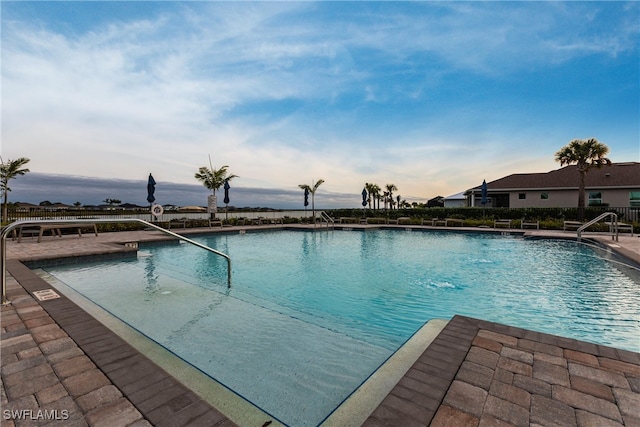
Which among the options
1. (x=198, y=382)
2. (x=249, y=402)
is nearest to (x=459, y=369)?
(x=249, y=402)

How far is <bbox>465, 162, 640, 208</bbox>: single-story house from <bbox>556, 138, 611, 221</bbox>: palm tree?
3.05m

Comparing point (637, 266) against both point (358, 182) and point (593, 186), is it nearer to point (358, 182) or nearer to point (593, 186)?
point (593, 186)

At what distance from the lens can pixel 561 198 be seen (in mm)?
23547

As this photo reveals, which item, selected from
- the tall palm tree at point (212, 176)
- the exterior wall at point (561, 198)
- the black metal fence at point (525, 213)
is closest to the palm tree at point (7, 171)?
the tall palm tree at point (212, 176)

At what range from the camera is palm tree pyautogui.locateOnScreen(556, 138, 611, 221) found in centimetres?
1917

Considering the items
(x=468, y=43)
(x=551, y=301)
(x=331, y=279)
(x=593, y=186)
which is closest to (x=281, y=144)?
(x=468, y=43)

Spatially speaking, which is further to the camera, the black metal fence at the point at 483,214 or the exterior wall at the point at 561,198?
the exterior wall at the point at 561,198

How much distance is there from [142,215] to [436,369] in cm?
2444

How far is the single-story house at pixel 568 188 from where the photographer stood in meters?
21.9

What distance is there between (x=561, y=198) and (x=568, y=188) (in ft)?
3.18

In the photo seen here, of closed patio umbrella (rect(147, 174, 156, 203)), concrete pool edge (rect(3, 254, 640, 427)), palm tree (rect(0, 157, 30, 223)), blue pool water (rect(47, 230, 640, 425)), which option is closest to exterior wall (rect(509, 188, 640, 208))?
blue pool water (rect(47, 230, 640, 425))

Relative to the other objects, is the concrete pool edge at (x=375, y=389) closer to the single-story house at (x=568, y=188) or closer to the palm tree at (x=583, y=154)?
the palm tree at (x=583, y=154)

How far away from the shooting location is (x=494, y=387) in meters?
2.27

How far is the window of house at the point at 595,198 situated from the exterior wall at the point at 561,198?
178mm
